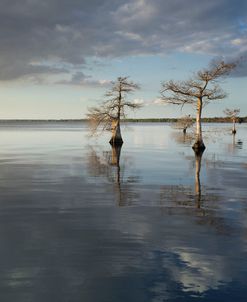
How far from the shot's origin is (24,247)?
32.2 ft

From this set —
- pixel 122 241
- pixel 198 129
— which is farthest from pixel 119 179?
pixel 198 129

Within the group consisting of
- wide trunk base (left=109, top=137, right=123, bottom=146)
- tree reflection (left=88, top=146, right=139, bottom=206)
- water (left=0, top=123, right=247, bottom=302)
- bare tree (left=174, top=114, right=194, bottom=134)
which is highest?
bare tree (left=174, top=114, right=194, bottom=134)

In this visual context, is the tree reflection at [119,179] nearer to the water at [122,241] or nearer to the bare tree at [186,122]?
the water at [122,241]

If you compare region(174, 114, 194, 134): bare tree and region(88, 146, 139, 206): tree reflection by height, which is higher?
region(174, 114, 194, 134): bare tree

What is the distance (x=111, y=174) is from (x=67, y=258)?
600 inches

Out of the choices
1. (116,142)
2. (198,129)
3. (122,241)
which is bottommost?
(122,241)

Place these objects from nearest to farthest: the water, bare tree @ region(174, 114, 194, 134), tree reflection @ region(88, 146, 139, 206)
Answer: the water
tree reflection @ region(88, 146, 139, 206)
bare tree @ region(174, 114, 194, 134)

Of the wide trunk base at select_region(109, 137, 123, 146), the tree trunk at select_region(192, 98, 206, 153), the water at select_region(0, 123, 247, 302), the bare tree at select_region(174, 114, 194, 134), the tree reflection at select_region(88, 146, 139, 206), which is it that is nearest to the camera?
the water at select_region(0, 123, 247, 302)

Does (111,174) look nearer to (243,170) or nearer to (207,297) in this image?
(243,170)

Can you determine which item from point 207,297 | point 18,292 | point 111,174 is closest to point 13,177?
point 111,174

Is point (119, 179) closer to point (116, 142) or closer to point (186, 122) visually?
point (116, 142)

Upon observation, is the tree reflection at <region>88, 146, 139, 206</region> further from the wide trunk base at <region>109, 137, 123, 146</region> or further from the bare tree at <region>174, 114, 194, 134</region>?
the bare tree at <region>174, 114, 194, 134</region>

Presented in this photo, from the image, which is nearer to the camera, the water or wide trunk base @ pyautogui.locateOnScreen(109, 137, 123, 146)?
the water

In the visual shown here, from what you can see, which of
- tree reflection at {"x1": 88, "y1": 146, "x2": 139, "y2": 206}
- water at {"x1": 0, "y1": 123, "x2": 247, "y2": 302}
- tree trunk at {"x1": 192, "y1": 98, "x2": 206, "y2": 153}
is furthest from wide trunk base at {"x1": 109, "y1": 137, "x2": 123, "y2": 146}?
water at {"x1": 0, "y1": 123, "x2": 247, "y2": 302}
